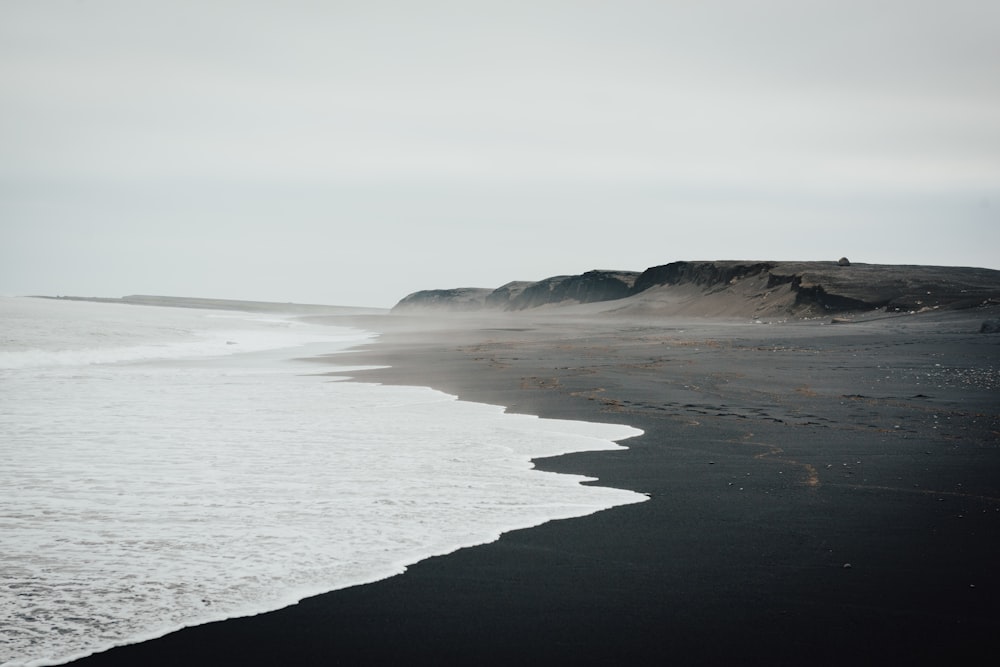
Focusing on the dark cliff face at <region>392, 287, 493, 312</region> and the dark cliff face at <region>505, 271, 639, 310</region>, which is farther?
the dark cliff face at <region>392, 287, 493, 312</region>

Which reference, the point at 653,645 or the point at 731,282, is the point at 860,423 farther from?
the point at 731,282

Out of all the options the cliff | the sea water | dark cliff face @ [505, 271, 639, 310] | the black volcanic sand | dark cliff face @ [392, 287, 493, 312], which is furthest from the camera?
dark cliff face @ [392, 287, 493, 312]

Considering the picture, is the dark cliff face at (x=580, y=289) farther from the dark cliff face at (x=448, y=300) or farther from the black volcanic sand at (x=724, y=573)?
the black volcanic sand at (x=724, y=573)

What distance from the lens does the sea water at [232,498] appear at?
12.6 ft

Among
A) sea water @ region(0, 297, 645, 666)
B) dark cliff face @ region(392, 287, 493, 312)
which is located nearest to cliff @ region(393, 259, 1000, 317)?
sea water @ region(0, 297, 645, 666)

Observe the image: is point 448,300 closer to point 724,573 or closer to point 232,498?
point 232,498

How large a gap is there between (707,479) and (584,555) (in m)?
2.36

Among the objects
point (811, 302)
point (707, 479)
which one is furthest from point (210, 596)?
point (811, 302)

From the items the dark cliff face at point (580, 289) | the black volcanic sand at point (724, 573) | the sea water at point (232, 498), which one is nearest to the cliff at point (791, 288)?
the dark cliff face at point (580, 289)

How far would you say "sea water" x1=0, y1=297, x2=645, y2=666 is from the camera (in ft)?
12.6

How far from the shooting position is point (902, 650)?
10.8 feet

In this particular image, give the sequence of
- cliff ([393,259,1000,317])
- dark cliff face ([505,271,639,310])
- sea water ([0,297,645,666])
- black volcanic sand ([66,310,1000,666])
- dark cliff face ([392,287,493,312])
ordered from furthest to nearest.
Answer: dark cliff face ([392,287,493,312]), dark cliff face ([505,271,639,310]), cliff ([393,259,1000,317]), sea water ([0,297,645,666]), black volcanic sand ([66,310,1000,666])

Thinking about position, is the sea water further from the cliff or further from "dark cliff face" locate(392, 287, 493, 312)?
"dark cliff face" locate(392, 287, 493, 312)

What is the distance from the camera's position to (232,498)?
231 inches
